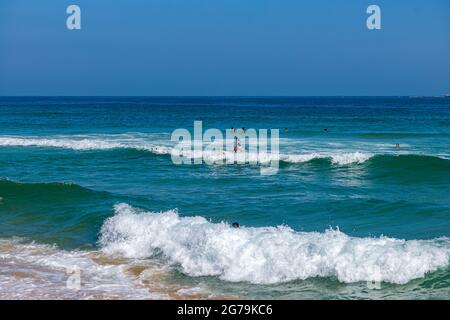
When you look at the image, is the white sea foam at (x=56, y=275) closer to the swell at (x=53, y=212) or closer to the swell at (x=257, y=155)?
the swell at (x=53, y=212)

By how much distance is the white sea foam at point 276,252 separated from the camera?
37.1ft

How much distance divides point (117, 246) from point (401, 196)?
10.6 meters

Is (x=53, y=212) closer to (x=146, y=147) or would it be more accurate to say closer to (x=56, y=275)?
(x=56, y=275)

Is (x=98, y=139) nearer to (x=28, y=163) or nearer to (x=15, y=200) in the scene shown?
(x=28, y=163)

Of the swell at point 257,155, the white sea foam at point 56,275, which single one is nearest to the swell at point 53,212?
the white sea foam at point 56,275

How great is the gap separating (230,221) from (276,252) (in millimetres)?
3973

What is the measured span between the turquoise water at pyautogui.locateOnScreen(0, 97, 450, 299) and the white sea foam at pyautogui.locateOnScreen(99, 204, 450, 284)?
29 mm

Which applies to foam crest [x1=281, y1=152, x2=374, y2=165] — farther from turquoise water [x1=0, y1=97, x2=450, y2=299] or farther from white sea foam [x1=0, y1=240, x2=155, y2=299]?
white sea foam [x1=0, y1=240, x2=155, y2=299]

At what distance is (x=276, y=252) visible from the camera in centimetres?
1227

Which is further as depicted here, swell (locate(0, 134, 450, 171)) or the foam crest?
the foam crest

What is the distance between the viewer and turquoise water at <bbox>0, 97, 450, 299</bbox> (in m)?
11.1

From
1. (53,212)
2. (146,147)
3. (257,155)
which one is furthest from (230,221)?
(146,147)

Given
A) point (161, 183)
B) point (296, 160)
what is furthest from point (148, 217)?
point (296, 160)

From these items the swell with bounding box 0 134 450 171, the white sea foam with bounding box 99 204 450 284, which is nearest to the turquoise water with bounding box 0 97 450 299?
the white sea foam with bounding box 99 204 450 284
